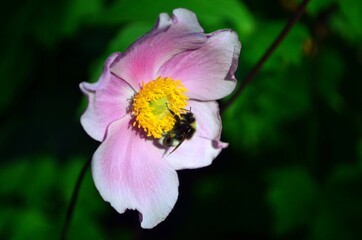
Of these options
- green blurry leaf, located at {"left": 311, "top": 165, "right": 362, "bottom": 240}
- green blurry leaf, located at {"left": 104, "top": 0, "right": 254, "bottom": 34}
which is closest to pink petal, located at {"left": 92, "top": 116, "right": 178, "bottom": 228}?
green blurry leaf, located at {"left": 104, "top": 0, "right": 254, "bottom": 34}

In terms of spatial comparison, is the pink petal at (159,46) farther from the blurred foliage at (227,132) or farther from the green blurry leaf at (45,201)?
the green blurry leaf at (45,201)

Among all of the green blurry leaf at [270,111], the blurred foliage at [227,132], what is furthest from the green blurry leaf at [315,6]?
the green blurry leaf at [270,111]

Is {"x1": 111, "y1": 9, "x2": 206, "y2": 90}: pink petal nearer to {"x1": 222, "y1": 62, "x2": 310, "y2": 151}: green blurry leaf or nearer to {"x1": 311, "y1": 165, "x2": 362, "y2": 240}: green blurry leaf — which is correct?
{"x1": 222, "y1": 62, "x2": 310, "y2": 151}: green blurry leaf

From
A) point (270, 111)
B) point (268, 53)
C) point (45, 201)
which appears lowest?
point (45, 201)

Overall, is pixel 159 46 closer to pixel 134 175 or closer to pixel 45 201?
pixel 134 175

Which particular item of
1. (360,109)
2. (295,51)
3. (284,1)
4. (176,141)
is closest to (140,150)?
(176,141)

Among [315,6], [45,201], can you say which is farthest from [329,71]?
[45,201]
